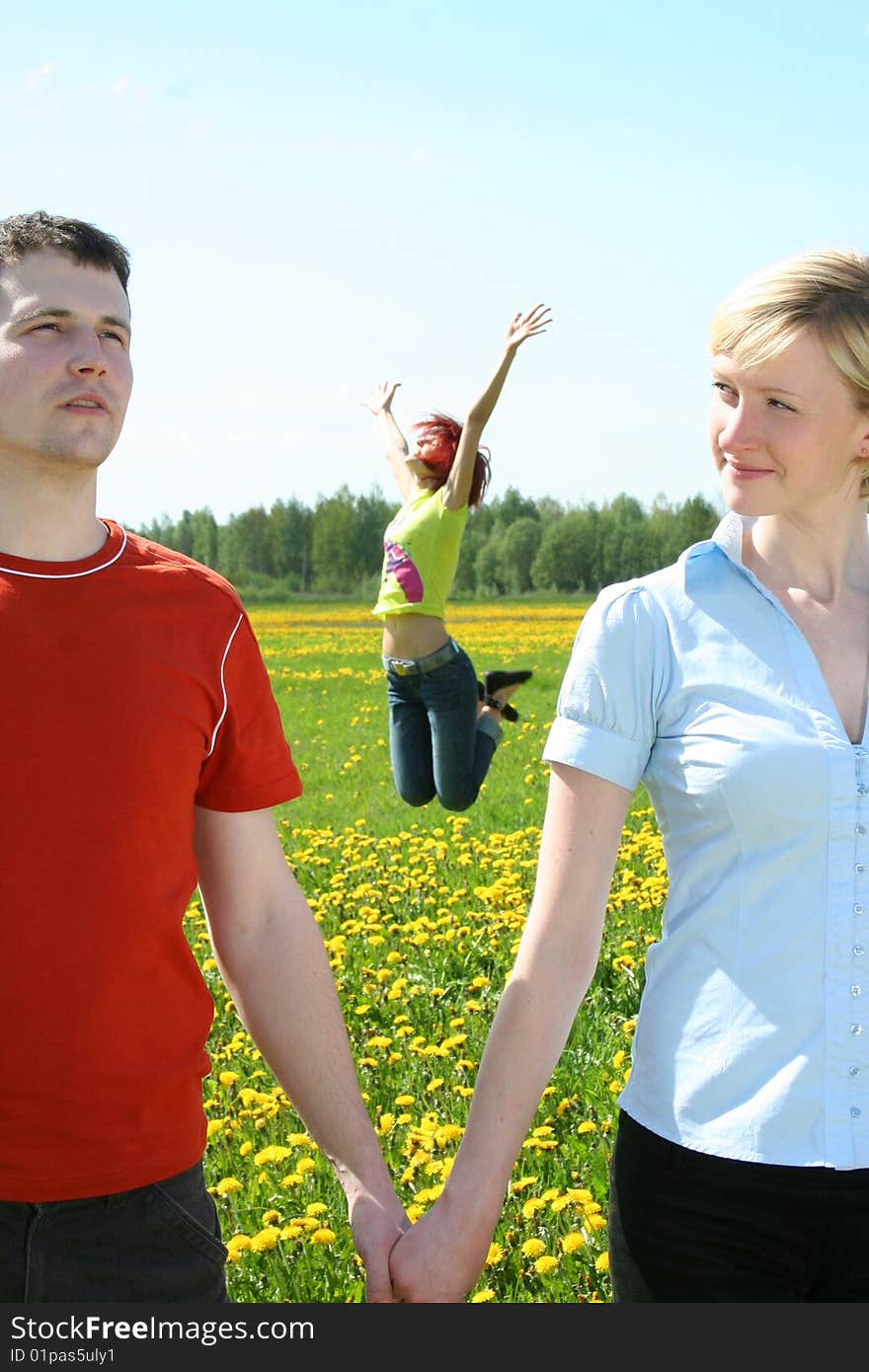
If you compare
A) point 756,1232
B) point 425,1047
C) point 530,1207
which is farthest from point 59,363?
point 425,1047

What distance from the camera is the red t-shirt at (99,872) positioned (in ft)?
7.42

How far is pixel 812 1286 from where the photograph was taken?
2289 mm

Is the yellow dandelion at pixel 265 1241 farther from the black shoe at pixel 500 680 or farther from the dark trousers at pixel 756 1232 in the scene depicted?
the black shoe at pixel 500 680

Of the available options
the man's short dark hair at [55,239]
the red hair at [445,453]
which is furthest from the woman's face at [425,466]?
the man's short dark hair at [55,239]

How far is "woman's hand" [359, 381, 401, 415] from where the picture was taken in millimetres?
8117

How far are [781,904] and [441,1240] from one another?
75cm

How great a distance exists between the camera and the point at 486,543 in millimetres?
95438

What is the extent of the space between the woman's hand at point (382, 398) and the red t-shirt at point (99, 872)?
18.9ft

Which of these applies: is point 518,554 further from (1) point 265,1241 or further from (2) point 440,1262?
(2) point 440,1262

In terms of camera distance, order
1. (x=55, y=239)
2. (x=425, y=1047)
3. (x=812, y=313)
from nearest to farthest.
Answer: (x=812, y=313), (x=55, y=239), (x=425, y=1047)

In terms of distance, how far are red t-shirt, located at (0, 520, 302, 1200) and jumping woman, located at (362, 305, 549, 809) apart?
4958 mm

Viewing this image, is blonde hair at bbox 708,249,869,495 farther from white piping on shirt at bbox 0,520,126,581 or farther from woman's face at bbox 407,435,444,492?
woman's face at bbox 407,435,444,492

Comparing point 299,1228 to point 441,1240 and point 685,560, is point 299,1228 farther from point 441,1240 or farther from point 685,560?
point 685,560

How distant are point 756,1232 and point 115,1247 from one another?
37.6 inches
